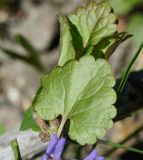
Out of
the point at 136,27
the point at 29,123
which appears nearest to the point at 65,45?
the point at 29,123

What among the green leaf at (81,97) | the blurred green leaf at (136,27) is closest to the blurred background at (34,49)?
the blurred green leaf at (136,27)

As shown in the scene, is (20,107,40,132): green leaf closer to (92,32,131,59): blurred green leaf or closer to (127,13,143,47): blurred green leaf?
(92,32,131,59): blurred green leaf

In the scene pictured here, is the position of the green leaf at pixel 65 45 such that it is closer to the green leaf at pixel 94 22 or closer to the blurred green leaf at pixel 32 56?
the green leaf at pixel 94 22

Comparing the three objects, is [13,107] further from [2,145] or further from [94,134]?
[94,134]

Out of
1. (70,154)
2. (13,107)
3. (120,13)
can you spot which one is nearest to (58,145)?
(70,154)

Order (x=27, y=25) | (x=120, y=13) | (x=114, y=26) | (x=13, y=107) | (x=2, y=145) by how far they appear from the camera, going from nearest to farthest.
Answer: (x=114, y=26) → (x=2, y=145) → (x=13, y=107) → (x=120, y=13) → (x=27, y=25)

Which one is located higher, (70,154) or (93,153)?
(93,153)

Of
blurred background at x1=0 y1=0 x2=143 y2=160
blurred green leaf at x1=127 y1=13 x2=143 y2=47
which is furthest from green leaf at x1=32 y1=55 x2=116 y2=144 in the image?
blurred green leaf at x1=127 y1=13 x2=143 y2=47
